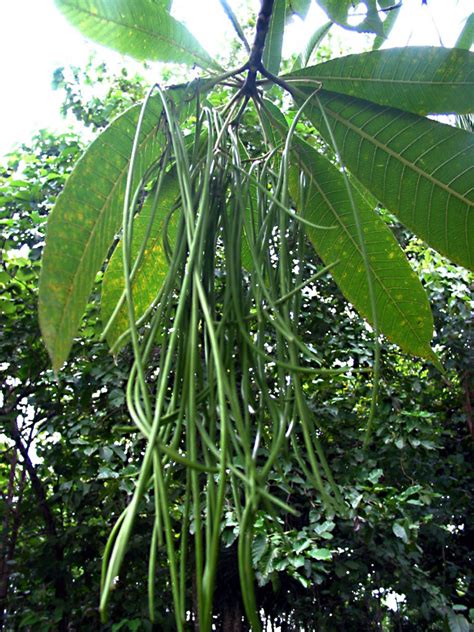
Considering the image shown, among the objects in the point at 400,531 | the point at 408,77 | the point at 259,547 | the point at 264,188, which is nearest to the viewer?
the point at 264,188

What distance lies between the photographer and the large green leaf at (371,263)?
1.85 ft

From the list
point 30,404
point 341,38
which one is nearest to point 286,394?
point 30,404


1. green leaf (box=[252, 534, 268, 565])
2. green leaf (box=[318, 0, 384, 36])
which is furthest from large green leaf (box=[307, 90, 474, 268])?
green leaf (box=[252, 534, 268, 565])

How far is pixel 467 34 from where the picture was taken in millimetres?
638

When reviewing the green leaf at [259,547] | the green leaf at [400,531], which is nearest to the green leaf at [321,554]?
the green leaf at [259,547]

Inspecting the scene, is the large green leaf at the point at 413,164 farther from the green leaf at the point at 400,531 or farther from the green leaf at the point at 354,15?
the green leaf at the point at 400,531

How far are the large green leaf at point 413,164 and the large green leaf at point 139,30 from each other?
0.12 m

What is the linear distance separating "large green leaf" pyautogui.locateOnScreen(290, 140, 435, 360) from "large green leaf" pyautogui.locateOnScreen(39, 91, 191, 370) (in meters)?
0.17

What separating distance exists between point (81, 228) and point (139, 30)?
198 mm

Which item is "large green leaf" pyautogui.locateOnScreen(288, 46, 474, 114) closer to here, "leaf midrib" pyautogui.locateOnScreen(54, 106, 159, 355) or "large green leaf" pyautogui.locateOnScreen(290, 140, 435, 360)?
"large green leaf" pyautogui.locateOnScreen(290, 140, 435, 360)

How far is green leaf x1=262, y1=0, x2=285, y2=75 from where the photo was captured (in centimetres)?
57

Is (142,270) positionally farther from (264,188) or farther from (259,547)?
(259,547)

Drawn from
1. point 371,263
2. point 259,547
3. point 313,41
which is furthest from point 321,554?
point 313,41

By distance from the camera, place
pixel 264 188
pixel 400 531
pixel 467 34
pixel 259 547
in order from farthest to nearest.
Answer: pixel 400 531
pixel 259 547
pixel 467 34
pixel 264 188
